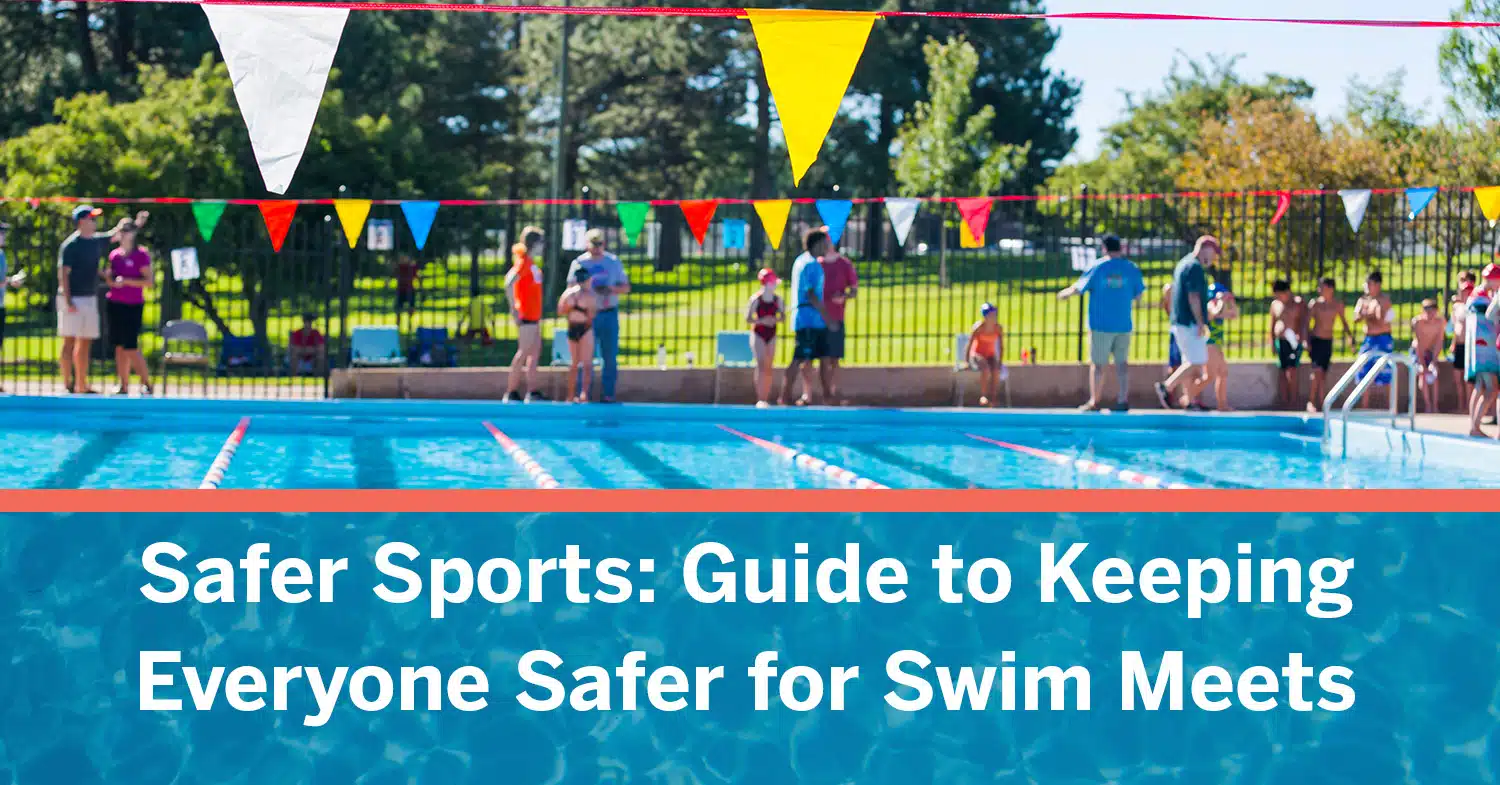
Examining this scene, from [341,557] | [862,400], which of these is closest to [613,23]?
[862,400]

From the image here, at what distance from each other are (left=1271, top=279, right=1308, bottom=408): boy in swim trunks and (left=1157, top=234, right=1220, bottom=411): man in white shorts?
1.41 meters

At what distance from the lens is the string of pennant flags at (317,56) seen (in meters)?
6.99

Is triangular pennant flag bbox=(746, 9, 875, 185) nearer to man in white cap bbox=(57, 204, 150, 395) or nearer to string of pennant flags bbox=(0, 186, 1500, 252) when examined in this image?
string of pennant flags bbox=(0, 186, 1500, 252)

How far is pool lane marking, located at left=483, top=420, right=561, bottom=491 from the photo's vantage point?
36.3 feet

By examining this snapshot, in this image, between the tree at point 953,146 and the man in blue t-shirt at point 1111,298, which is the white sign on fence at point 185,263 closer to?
the man in blue t-shirt at point 1111,298

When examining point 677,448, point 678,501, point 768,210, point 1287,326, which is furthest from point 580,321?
point 678,501

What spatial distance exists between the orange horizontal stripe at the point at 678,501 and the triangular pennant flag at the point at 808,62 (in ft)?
7.28

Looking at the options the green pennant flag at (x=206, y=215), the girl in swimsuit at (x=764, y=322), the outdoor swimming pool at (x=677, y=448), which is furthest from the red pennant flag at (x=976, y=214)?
the green pennant flag at (x=206, y=215)

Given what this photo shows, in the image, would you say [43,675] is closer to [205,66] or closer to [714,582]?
[714,582]

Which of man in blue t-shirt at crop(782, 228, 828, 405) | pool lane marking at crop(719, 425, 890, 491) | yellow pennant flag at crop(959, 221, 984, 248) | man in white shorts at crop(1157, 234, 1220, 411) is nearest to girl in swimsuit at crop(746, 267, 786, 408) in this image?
man in blue t-shirt at crop(782, 228, 828, 405)

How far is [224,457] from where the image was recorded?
39.8ft

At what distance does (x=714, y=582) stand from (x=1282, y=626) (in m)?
2.00

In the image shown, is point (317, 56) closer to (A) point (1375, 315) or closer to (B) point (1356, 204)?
(A) point (1375, 315)

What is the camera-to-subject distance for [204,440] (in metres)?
13.4
